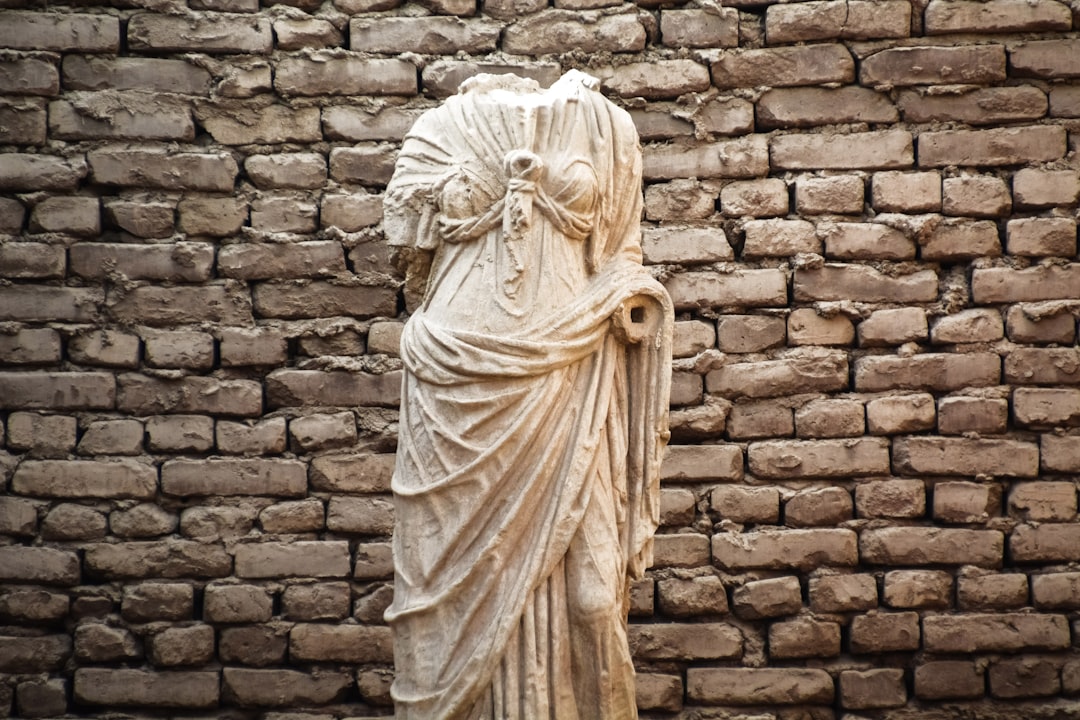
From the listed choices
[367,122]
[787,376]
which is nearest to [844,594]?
[787,376]

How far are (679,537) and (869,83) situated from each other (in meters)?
1.81

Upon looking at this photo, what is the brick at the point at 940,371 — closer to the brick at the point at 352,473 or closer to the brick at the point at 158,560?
the brick at the point at 352,473

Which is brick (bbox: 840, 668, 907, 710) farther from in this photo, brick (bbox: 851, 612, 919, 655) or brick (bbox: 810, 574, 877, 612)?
brick (bbox: 810, 574, 877, 612)

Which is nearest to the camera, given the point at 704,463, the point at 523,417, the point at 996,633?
the point at 523,417

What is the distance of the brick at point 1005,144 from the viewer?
453cm

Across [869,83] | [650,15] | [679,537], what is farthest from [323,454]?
[869,83]

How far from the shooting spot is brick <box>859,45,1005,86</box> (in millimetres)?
4535

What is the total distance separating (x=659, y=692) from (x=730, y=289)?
1.50m

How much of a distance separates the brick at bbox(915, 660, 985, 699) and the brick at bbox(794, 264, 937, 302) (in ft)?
4.37

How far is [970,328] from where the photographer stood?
4.51 m

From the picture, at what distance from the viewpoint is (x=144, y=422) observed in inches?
178

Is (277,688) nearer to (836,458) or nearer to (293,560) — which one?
(293,560)

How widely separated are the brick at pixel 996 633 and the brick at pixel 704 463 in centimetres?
90

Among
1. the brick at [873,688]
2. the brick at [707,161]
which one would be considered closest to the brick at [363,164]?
the brick at [707,161]
